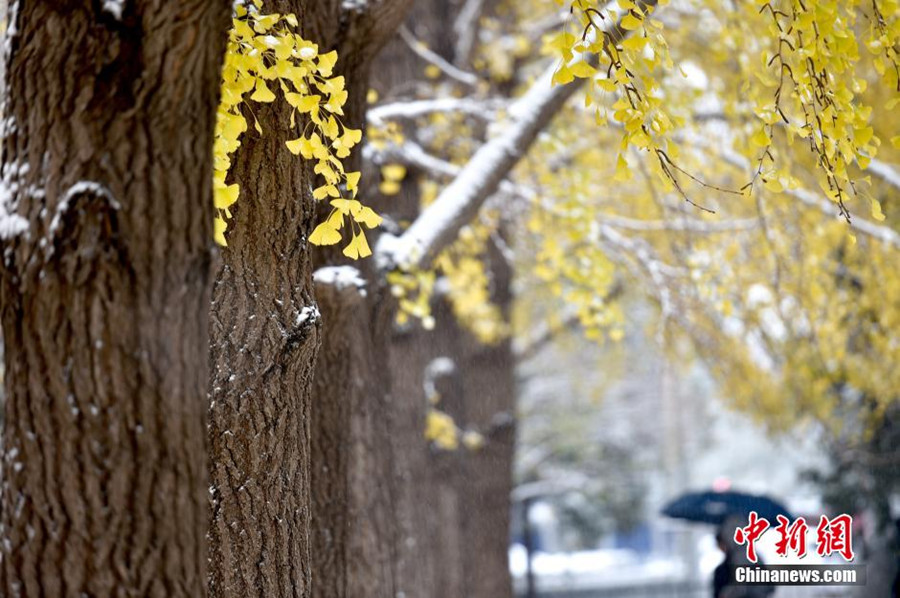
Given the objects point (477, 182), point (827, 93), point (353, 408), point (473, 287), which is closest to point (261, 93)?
point (827, 93)

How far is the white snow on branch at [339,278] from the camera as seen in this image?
4508 millimetres

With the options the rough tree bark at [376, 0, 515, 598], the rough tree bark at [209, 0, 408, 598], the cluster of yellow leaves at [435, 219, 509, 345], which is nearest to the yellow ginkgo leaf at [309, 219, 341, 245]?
the rough tree bark at [209, 0, 408, 598]

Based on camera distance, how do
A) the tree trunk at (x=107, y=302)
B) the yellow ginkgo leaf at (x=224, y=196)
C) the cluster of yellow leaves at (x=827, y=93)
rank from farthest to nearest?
→ the cluster of yellow leaves at (x=827, y=93) < the yellow ginkgo leaf at (x=224, y=196) < the tree trunk at (x=107, y=302)

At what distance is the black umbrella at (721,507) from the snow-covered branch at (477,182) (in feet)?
15.7

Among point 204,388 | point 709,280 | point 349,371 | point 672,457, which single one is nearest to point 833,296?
point 709,280

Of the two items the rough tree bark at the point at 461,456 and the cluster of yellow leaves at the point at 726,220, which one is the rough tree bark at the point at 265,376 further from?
the rough tree bark at the point at 461,456

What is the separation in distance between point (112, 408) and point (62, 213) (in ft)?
1.41

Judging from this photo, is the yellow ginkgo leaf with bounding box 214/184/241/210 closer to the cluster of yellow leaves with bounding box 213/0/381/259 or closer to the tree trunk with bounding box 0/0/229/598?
the cluster of yellow leaves with bounding box 213/0/381/259

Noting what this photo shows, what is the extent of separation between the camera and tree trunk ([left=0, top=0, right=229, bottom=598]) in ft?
7.49

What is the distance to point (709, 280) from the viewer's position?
6820mm

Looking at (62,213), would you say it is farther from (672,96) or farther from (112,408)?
(672,96)

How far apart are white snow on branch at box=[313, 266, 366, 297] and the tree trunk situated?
2.05 metres

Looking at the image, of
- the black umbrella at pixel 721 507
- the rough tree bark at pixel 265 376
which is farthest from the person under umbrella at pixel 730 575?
the rough tree bark at pixel 265 376

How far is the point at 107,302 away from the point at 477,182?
125 inches
